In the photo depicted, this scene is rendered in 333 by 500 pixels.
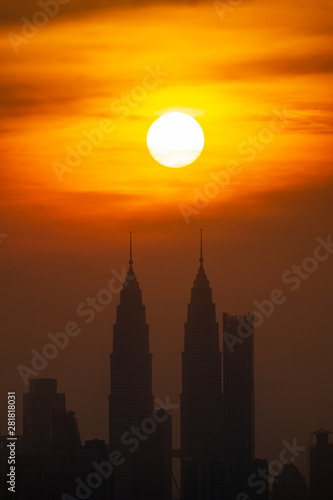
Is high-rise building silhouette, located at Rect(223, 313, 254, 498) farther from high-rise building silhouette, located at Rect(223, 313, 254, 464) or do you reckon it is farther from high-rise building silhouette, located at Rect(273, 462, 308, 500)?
high-rise building silhouette, located at Rect(273, 462, 308, 500)

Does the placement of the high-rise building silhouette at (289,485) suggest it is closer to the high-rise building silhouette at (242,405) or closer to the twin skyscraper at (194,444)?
the twin skyscraper at (194,444)

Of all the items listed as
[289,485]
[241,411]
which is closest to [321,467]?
[289,485]

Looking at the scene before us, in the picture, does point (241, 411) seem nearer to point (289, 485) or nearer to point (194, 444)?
point (194, 444)

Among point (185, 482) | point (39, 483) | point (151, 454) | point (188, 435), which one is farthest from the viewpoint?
point (188, 435)

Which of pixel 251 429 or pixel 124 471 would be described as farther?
pixel 251 429

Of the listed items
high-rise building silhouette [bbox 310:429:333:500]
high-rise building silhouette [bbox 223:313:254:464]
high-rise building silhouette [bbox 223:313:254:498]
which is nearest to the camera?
high-rise building silhouette [bbox 310:429:333:500]

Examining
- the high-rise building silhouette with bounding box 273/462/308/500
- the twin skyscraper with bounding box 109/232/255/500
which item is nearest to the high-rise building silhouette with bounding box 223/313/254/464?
the twin skyscraper with bounding box 109/232/255/500

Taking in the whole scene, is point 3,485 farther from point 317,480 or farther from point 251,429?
point 251,429

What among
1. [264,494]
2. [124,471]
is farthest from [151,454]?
[264,494]
